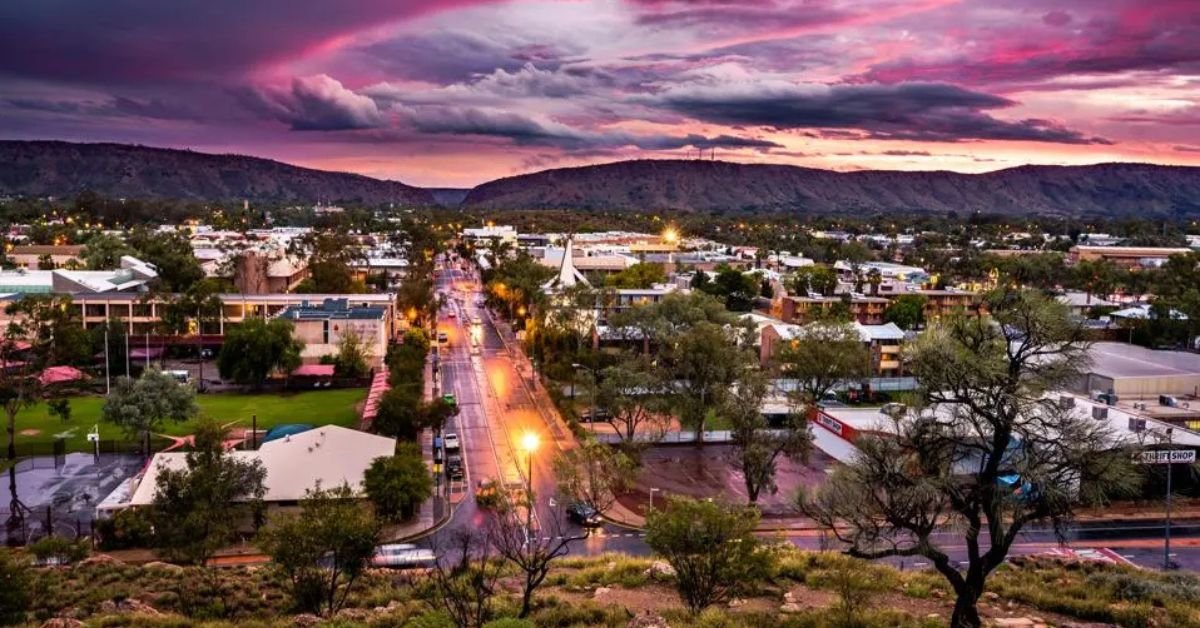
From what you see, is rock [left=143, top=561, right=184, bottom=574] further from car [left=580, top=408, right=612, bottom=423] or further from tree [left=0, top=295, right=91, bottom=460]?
car [left=580, top=408, right=612, bottom=423]

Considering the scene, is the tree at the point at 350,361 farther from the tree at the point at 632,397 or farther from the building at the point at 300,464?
the building at the point at 300,464

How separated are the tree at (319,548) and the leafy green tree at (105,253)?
332ft

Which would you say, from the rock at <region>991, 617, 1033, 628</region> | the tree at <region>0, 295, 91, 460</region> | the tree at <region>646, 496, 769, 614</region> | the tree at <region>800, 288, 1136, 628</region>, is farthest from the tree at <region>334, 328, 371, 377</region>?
the rock at <region>991, 617, 1033, 628</region>

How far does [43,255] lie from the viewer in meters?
118

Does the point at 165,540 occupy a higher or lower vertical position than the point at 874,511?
A: lower

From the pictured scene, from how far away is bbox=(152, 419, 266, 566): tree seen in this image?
28033mm

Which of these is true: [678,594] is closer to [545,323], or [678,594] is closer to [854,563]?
[854,563]

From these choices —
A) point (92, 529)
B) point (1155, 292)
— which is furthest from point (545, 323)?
point (1155, 292)

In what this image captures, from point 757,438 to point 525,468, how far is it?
1304 centimetres

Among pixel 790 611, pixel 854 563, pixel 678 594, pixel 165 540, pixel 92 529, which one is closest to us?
pixel 790 611

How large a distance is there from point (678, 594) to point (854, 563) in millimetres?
6075

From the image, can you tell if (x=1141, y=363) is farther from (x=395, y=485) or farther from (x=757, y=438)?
(x=395, y=485)

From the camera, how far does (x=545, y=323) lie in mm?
73000

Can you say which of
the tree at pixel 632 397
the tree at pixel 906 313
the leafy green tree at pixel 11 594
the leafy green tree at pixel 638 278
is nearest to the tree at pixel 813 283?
the tree at pixel 906 313
